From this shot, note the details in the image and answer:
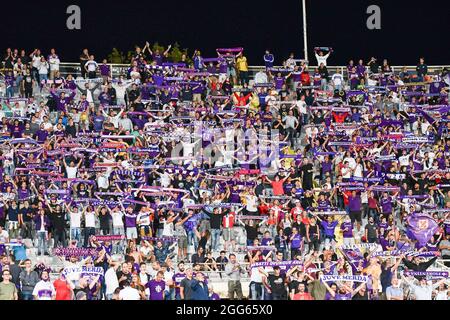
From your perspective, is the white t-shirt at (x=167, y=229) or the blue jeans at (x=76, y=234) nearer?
the blue jeans at (x=76, y=234)

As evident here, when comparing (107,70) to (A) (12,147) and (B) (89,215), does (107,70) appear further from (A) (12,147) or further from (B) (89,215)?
(B) (89,215)

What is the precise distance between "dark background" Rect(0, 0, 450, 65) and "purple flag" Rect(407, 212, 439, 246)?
12.2 m

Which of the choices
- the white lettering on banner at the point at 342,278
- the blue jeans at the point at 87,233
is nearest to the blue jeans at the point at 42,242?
the blue jeans at the point at 87,233

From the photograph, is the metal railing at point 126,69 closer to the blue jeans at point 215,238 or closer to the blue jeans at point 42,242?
the blue jeans at point 215,238

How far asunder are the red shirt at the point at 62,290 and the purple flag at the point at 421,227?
316 inches

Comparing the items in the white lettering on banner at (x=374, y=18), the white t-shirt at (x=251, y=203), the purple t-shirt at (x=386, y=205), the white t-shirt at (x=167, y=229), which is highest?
the white lettering on banner at (x=374, y=18)

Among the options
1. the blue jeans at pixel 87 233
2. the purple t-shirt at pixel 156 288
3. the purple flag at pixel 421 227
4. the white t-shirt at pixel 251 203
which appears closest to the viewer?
the purple t-shirt at pixel 156 288

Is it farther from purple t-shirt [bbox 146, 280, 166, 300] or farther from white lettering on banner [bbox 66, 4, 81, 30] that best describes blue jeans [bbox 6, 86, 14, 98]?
purple t-shirt [bbox 146, 280, 166, 300]

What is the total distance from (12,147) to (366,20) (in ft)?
47.3

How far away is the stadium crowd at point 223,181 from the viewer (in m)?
24.8

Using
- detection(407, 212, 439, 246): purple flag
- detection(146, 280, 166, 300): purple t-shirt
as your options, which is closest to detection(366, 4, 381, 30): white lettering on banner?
detection(407, 212, 439, 246): purple flag

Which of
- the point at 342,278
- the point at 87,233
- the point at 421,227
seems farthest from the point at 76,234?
the point at 421,227

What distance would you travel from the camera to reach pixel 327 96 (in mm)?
33688

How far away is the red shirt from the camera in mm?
24000
